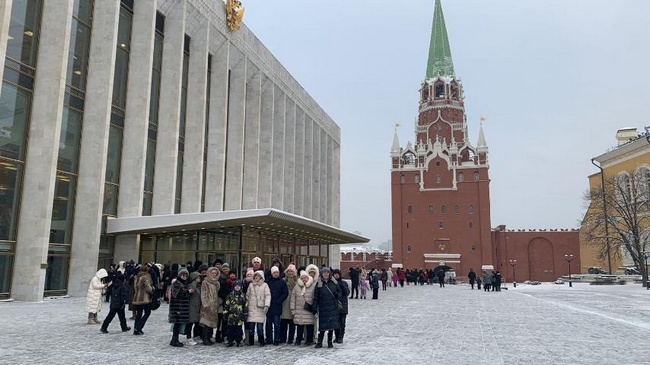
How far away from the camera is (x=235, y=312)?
352 inches

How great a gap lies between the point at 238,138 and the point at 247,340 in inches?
1021

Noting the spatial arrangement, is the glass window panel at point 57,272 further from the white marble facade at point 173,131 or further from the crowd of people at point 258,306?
→ the crowd of people at point 258,306

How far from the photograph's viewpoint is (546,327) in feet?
40.6

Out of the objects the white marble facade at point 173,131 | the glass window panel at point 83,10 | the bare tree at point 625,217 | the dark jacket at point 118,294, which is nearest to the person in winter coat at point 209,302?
the dark jacket at point 118,294

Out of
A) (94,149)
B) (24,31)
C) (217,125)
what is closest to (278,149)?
(217,125)

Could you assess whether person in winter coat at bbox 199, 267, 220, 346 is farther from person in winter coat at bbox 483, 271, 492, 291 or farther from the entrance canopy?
person in winter coat at bbox 483, 271, 492, 291

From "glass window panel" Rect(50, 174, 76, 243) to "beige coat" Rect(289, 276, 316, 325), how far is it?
48.8 ft

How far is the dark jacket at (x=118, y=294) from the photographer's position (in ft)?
33.9

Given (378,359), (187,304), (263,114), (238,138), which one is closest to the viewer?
(378,359)

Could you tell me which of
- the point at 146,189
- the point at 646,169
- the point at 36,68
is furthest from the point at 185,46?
the point at 646,169

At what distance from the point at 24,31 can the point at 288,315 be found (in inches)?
687

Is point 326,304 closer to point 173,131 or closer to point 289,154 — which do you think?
point 173,131

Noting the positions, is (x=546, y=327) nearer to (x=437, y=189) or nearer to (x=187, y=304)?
(x=187, y=304)

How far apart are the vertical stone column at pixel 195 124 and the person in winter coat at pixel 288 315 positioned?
18922 mm
